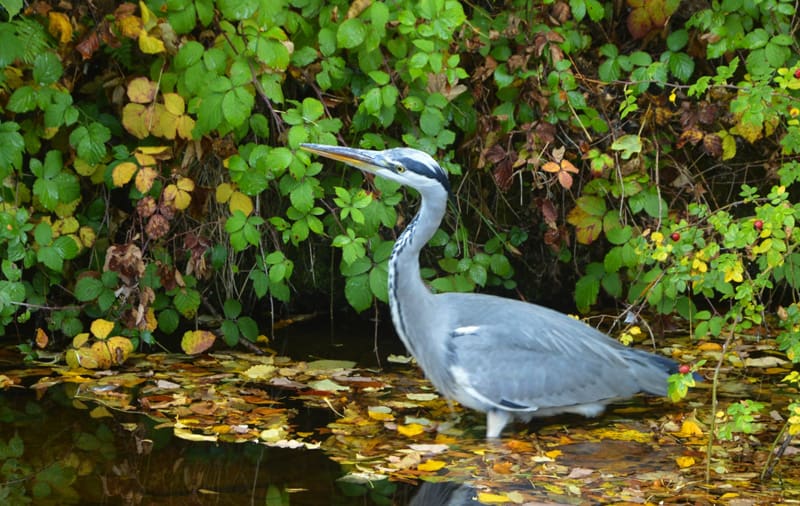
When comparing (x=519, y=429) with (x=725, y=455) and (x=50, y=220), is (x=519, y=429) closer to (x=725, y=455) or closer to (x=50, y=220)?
(x=725, y=455)

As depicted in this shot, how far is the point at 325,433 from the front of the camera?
4.63m

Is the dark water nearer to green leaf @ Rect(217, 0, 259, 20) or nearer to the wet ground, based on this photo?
the wet ground

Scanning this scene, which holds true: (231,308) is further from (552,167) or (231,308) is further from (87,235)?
(552,167)

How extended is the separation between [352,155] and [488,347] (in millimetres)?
987

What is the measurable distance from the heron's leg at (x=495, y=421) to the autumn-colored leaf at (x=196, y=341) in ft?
5.09

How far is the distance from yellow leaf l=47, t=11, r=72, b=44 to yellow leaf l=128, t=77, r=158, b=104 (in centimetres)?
37

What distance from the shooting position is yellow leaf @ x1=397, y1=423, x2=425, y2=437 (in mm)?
4637

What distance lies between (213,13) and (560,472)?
244cm

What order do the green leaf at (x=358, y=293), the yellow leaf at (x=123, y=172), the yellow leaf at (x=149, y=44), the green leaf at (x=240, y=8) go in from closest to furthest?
the green leaf at (x=240, y=8), the yellow leaf at (x=149, y=44), the yellow leaf at (x=123, y=172), the green leaf at (x=358, y=293)

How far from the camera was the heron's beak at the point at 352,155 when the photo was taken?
15.3 feet

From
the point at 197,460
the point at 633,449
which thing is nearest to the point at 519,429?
the point at 633,449

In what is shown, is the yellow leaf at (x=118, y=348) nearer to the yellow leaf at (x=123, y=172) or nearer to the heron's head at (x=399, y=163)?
the yellow leaf at (x=123, y=172)

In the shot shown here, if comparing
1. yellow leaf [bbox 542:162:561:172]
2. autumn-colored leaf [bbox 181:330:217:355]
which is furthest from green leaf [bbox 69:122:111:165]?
yellow leaf [bbox 542:162:561:172]

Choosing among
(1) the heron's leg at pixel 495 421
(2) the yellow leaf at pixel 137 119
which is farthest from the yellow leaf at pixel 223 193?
(1) the heron's leg at pixel 495 421
